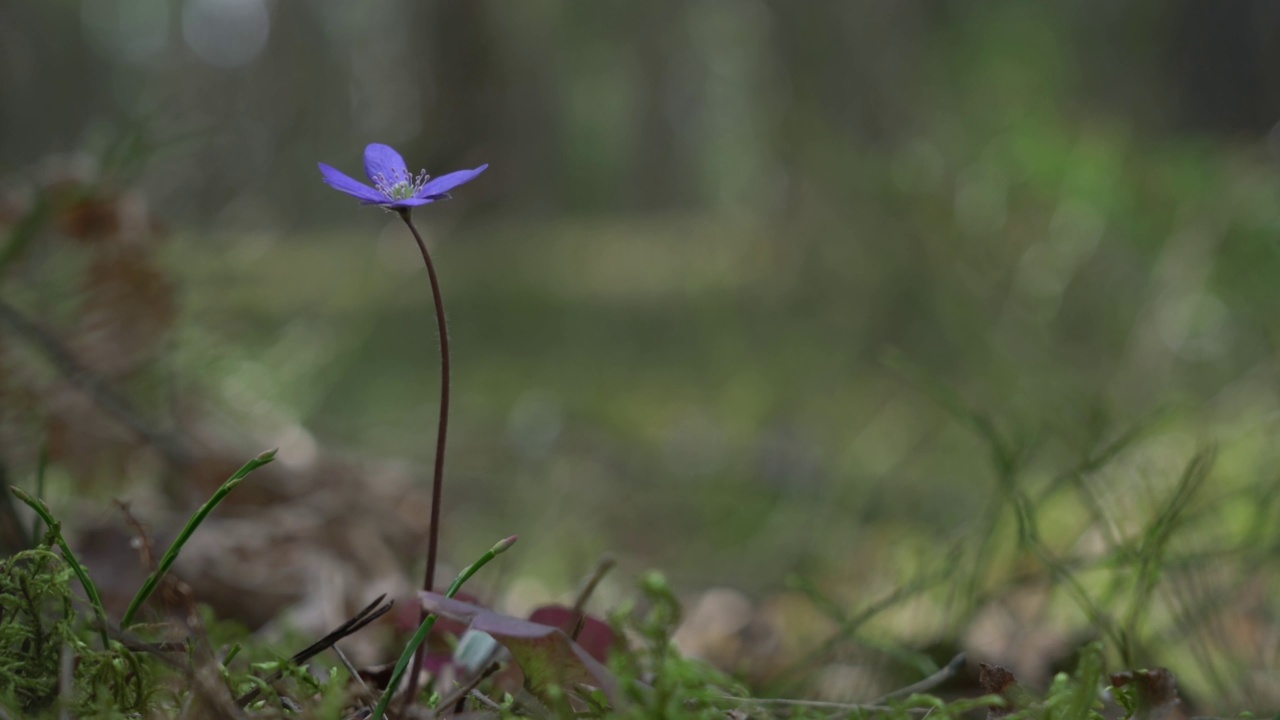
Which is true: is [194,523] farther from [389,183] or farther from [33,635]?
[389,183]

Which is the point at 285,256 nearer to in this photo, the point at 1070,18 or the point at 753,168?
the point at 753,168

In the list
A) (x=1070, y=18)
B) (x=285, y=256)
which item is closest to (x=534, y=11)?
(x=285, y=256)

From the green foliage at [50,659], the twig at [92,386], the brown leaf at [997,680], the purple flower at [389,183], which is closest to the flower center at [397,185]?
Answer: the purple flower at [389,183]

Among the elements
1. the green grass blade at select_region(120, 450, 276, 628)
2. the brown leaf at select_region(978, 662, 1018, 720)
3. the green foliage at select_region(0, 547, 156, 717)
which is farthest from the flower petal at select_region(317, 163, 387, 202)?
the brown leaf at select_region(978, 662, 1018, 720)

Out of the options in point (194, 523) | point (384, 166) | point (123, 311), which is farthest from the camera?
point (123, 311)

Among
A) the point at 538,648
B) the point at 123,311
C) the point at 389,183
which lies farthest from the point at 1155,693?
the point at 123,311

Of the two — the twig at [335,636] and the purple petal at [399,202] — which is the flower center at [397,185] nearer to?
the purple petal at [399,202]

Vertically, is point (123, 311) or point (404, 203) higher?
point (404, 203)
